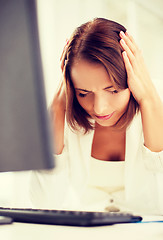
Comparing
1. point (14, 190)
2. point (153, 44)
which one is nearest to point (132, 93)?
point (14, 190)

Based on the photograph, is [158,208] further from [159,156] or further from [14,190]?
[14,190]

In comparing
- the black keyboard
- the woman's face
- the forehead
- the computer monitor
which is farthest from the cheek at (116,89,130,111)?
the computer monitor

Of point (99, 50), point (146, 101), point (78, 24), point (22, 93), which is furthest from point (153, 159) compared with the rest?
point (78, 24)

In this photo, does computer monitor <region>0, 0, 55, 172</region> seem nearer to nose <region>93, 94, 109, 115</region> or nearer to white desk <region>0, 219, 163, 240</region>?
white desk <region>0, 219, 163, 240</region>

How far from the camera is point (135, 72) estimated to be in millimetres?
916

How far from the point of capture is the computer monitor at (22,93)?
9.7 inches

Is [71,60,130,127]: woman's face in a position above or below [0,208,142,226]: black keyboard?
above

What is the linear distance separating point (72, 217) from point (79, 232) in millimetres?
23

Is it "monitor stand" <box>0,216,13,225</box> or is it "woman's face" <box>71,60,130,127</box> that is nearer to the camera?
"monitor stand" <box>0,216,13,225</box>

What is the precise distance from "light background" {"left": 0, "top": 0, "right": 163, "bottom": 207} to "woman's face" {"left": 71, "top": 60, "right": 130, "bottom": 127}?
366 millimetres

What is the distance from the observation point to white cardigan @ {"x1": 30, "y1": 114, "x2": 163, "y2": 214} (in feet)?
3.19

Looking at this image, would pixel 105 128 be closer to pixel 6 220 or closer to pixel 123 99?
pixel 123 99

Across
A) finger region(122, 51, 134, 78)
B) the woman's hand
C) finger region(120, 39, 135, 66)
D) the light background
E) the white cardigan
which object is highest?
the light background

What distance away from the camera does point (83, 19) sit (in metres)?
2.08
